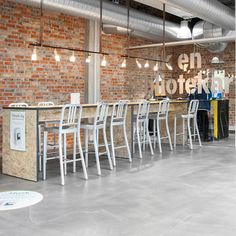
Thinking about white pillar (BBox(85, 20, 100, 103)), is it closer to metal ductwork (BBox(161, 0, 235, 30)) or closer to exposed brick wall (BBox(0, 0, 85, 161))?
exposed brick wall (BBox(0, 0, 85, 161))

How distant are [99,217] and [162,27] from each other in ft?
22.0

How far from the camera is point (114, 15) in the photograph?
25.5ft

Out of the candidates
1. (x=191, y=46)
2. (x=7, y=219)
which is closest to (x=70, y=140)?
(x=7, y=219)

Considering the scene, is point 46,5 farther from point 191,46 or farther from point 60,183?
point 191,46

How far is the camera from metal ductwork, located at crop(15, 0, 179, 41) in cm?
657

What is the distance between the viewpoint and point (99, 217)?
3.67 meters

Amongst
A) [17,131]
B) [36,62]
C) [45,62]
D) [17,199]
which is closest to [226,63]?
[45,62]

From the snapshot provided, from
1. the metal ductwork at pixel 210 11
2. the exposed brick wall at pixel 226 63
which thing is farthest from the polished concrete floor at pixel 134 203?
the exposed brick wall at pixel 226 63

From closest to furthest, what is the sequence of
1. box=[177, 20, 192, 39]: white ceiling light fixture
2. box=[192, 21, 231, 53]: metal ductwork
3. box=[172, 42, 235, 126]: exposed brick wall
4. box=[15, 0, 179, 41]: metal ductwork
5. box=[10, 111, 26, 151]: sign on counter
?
1. box=[10, 111, 26, 151]: sign on counter
2. box=[15, 0, 179, 41]: metal ductwork
3. box=[192, 21, 231, 53]: metal ductwork
4. box=[177, 20, 192, 39]: white ceiling light fixture
5. box=[172, 42, 235, 126]: exposed brick wall

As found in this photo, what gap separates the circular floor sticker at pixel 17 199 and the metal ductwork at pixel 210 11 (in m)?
3.96

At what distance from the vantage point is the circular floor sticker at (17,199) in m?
4.07

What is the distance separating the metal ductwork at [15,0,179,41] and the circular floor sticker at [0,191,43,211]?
3383 millimetres

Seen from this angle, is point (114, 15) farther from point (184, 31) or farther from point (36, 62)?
point (184, 31)

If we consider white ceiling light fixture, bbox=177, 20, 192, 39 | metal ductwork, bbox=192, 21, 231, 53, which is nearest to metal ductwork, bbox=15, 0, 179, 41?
white ceiling light fixture, bbox=177, 20, 192, 39
